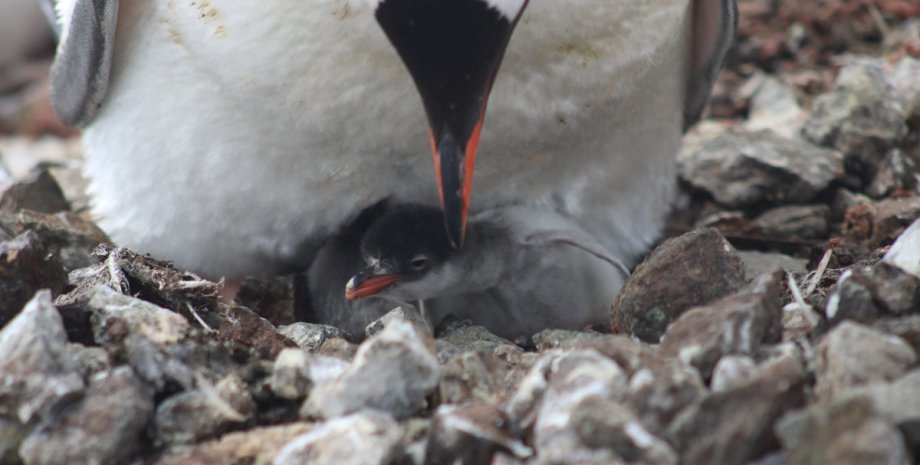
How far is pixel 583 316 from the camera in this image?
9.62 feet

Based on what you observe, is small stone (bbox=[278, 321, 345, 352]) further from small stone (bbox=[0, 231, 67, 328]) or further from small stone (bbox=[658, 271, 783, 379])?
small stone (bbox=[658, 271, 783, 379])

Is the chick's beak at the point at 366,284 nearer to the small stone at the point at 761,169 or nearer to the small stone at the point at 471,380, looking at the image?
the small stone at the point at 471,380

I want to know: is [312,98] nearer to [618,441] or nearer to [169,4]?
[169,4]

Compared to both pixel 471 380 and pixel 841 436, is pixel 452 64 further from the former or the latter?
pixel 841 436

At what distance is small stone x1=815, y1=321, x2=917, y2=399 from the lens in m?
1.72

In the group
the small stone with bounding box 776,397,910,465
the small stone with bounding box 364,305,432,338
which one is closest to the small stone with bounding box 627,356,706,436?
the small stone with bounding box 776,397,910,465

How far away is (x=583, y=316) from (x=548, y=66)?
2.29ft

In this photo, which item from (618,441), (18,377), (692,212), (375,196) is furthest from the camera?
(692,212)

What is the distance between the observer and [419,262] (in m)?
2.84

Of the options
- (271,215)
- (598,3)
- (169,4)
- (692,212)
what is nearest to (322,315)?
(271,215)

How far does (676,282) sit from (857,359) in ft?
1.85

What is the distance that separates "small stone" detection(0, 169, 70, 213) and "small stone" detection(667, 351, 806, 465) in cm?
248

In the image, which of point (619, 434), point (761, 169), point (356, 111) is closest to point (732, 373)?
point (619, 434)

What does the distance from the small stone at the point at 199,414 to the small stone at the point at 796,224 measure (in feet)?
6.41
